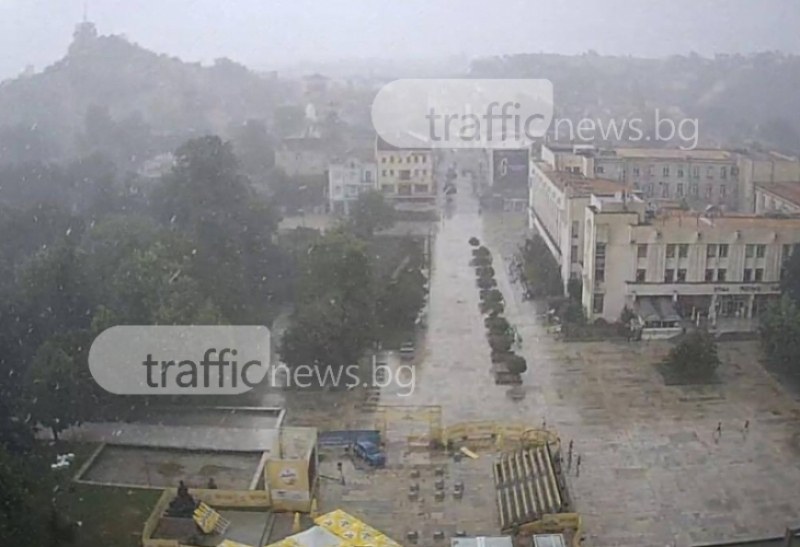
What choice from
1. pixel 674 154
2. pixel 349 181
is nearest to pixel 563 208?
pixel 674 154

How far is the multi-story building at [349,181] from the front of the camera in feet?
29.4

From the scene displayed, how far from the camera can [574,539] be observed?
3.18 m

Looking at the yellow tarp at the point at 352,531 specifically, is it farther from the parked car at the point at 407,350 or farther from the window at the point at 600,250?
the window at the point at 600,250

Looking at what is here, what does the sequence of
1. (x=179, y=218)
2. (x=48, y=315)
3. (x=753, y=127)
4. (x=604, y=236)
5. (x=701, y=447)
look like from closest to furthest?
(x=701, y=447), (x=48, y=315), (x=604, y=236), (x=179, y=218), (x=753, y=127)

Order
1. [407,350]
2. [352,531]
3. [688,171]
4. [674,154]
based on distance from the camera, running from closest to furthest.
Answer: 1. [352,531]
2. [407,350]
3. [688,171]
4. [674,154]

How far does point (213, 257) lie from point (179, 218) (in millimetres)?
1058

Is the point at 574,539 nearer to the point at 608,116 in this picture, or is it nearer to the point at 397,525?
the point at 397,525

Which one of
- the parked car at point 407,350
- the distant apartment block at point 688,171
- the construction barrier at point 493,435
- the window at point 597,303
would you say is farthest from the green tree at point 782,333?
the distant apartment block at point 688,171

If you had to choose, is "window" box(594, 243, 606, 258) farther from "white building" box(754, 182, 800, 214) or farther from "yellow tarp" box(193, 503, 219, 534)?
"yellow tarp" box(193, 503, 219, 534)

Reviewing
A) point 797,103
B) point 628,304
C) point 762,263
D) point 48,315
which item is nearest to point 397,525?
point 48,315

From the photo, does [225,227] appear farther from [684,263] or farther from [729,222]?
[729,222]

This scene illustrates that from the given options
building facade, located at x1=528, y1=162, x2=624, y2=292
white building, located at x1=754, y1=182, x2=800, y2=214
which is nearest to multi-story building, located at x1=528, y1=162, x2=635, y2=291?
building facade, located at x1=528, y1=162, x2=624, y2=292

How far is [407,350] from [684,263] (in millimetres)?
1707

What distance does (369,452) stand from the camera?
3.86 meters
